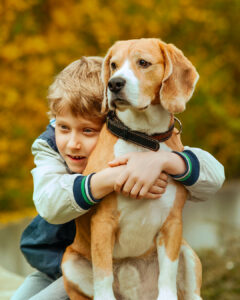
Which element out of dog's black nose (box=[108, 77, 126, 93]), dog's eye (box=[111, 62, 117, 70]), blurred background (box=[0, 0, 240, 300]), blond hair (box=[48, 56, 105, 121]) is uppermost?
dog's eye (box=[111, 62, 117, 70])

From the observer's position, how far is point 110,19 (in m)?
5.71

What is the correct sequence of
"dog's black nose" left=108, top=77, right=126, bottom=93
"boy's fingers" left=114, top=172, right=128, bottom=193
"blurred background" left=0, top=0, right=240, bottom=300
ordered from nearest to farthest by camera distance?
1. "dog's black nose" left=108, top=77, right=126, bottom=93
2. "boy's fingers" left=114, top=172, right=128, bottom=193
3. "blurred background" left=0, top=0, right=240, bottom=300

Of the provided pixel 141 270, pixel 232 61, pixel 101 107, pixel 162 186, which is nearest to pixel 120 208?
pixel 162 186

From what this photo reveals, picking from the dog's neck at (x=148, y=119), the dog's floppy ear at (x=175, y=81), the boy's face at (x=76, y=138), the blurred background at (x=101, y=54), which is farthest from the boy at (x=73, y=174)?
the blurred background at (x=101, y=54)

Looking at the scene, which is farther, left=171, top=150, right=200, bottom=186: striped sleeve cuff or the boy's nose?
the boy's nose

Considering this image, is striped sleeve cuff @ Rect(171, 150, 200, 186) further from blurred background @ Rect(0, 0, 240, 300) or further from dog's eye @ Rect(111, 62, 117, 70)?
blurred background @ Rect(0, 0, 240, 300)

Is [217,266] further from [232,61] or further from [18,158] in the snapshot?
[232,61]

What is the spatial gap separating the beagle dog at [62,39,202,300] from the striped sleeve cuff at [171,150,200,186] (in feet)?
0.16

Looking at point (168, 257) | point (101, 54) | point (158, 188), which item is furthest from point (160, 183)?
point (101, 54)

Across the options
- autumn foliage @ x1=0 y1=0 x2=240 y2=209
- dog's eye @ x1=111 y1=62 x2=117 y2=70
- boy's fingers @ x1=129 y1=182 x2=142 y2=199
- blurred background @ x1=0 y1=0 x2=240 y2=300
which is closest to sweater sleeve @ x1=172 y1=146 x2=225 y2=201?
boy's fingers @ x1=129 y1=182 x2=142 y2=199

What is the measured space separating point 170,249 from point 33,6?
4.30m

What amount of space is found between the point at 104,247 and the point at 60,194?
33 cm

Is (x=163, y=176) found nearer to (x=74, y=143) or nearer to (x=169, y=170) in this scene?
(x=169, y=170)

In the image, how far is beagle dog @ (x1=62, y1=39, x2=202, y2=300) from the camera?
2162 mm
